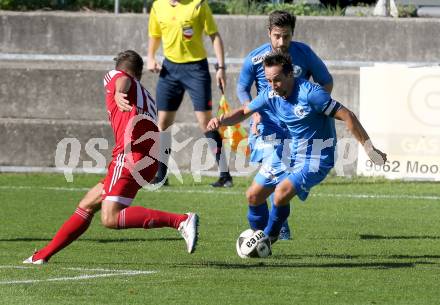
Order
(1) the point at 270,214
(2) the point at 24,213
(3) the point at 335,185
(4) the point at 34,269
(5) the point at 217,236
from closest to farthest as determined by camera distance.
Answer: (4) the point at 34,269
(1) the point at 270,214
(5) the point at 217,236
(2) the point at 24,213
(3) the point at 335,185

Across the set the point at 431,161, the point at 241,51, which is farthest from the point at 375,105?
the point at 241,51

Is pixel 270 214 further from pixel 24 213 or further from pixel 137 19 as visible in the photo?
pixel 137 19

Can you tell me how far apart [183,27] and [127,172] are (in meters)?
6.20

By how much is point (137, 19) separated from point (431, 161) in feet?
16.4

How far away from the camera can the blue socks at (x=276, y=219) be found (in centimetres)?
1016

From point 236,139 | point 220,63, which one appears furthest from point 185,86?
point 236,139

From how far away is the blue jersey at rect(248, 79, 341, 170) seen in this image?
956cm

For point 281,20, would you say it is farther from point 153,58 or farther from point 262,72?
point 153,58

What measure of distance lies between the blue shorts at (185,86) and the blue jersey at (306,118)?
4.91 m

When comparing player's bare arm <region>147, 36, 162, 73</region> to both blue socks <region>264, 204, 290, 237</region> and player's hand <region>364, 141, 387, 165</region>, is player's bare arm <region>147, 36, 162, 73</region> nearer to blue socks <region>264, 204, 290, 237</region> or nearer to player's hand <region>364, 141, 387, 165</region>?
blue socks <region>264, 204, 290, 237</region>

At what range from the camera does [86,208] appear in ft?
30.9

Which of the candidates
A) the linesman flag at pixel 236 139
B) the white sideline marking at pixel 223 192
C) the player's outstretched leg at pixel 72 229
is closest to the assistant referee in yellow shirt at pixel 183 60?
the white sideline marking at pixel 223 192

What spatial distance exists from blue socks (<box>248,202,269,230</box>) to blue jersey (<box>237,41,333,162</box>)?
1.44 ft

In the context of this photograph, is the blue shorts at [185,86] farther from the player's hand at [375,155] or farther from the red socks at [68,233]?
the player's hand at [375,155]
